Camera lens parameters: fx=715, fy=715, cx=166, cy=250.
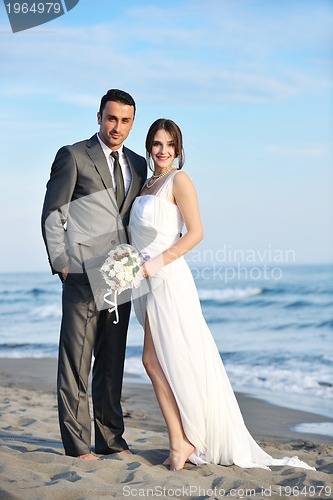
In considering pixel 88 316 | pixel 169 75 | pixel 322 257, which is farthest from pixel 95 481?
pixel 322 257

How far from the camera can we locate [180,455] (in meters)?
4.24

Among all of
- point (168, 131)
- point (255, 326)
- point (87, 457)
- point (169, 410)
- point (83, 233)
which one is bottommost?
point (255, 326)

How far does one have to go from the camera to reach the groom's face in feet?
14.2

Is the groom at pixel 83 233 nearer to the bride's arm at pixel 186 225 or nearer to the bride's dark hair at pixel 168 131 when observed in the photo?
the bride's dark hair at pixel 168 131

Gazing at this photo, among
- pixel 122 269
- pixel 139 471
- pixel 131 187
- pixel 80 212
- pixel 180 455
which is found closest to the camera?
pixel 139 471

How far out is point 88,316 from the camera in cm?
439

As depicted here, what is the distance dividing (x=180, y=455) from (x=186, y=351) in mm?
612

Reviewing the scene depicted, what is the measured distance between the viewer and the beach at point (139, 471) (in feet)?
11.8

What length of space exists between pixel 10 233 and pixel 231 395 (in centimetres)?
1386

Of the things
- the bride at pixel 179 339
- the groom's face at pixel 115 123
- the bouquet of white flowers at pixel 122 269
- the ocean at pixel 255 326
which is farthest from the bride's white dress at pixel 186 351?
the ocean at pixel 255 326

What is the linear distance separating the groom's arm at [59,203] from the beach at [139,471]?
121 centimetres

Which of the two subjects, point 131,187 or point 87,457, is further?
point 131,187

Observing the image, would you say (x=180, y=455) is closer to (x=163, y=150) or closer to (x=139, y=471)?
(x=139, y=471)

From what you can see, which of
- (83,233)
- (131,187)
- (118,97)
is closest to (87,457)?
(83,233)
